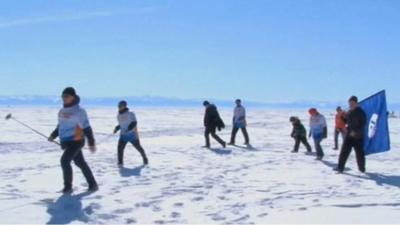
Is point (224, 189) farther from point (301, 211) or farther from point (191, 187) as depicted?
point (301, 211)

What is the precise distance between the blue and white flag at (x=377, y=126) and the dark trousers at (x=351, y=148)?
0.82m

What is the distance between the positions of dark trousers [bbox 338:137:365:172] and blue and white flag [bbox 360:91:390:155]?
818 mm

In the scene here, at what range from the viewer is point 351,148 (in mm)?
11227

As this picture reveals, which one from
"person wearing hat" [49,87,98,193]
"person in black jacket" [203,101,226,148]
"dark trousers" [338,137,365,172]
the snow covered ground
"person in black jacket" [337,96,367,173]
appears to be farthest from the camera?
"person in black jacket" [203,101,226,148]

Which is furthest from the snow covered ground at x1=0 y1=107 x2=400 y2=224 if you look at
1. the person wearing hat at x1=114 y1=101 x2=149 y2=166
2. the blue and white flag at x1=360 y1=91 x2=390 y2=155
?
the person wearing hat at x1=114 y1=101 x2=149 y2=166

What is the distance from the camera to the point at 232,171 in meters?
11.8

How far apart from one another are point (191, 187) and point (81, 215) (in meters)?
2.70

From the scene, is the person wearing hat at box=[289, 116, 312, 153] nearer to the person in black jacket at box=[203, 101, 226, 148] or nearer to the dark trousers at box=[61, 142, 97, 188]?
the person in black jacket at box=[203, 101, 226, 148]

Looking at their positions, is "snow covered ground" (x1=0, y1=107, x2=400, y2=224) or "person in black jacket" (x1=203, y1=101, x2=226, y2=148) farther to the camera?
"person in black jacket" (x1=203, y1=101, x2=226, y2=148)

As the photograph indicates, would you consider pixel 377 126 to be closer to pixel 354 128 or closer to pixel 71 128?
pixel 354 128

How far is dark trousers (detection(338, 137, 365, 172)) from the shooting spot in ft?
36.4

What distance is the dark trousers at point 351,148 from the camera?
11091mm

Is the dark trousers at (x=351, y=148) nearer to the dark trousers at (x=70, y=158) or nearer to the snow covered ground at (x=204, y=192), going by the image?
the snow covered ground at (x=204, y=192)

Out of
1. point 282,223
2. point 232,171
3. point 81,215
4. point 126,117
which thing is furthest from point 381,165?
point 81,215
